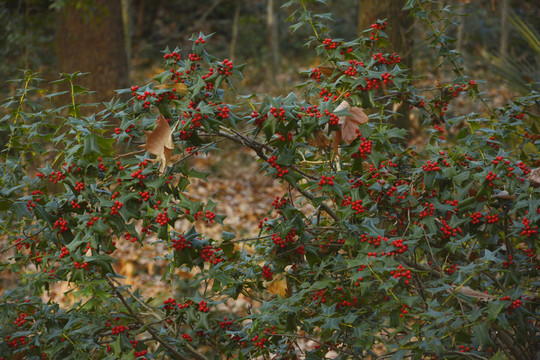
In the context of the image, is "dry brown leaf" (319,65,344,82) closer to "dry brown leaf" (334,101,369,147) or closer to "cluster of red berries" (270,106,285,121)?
"dry brown leaf" (334,101,369,147)

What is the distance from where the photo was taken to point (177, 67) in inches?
90.4

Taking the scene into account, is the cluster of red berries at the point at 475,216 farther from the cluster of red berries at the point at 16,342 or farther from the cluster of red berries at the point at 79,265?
the cluster of red berries at the point at 16,342

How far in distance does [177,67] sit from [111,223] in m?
Result: 0.72

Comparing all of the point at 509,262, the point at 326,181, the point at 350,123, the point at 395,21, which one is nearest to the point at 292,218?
the point at 326,181

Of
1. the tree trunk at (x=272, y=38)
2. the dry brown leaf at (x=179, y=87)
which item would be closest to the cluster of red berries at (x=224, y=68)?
the dry brown leaf at (x=179, y=87)

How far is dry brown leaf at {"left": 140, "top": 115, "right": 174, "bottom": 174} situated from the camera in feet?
6.22

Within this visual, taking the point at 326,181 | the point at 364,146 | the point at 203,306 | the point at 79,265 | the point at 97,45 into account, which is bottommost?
the point at 97,45

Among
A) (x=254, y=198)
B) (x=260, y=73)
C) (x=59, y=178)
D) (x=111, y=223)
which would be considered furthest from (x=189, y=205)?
(x=260, y=73)

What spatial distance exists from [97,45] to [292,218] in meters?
5.21

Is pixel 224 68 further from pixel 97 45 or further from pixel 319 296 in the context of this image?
pixel 97 45

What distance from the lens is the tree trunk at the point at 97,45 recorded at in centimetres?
660

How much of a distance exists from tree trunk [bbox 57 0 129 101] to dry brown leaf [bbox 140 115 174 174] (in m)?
4.89

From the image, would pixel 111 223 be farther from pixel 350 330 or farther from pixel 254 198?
pixel 254 198

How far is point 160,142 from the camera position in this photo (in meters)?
1.93
